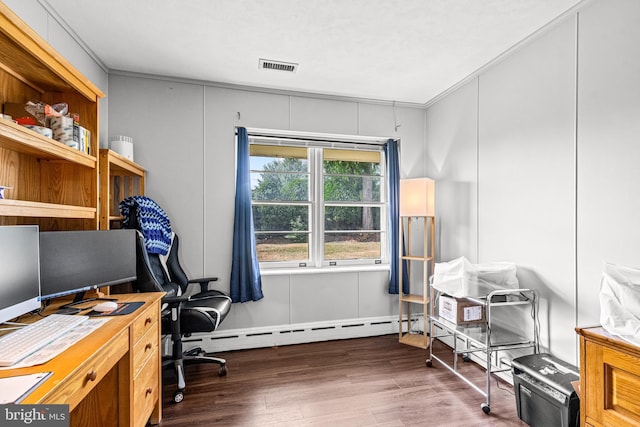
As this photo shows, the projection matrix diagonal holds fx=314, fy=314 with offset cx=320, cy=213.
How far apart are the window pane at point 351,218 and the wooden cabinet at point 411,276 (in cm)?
36

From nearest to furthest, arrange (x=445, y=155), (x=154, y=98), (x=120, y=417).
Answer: (x=120, y=417) → (x=154, y=98) → (x=445, y=155)

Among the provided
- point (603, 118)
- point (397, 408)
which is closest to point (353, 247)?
point (397, 408)

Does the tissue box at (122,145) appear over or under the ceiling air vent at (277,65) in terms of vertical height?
under

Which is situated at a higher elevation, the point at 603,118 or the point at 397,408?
the point at 603,118

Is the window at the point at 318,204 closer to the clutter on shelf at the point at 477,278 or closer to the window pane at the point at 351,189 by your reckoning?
the window pane at the point at 351,189

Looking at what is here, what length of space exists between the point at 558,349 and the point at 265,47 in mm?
3094

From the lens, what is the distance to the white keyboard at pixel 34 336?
117 centimetres

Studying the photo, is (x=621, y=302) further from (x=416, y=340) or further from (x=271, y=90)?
(x=271, y=90)

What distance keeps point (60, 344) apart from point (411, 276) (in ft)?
10.7

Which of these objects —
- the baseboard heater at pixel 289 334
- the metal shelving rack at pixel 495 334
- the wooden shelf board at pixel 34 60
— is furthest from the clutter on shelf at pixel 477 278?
the wooden shelf board at pixel 34 60

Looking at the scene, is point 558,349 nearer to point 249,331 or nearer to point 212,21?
point 249,331

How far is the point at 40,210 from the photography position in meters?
1.58

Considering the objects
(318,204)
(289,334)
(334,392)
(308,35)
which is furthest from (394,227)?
(308,35)

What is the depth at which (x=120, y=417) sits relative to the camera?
1.61 meters
